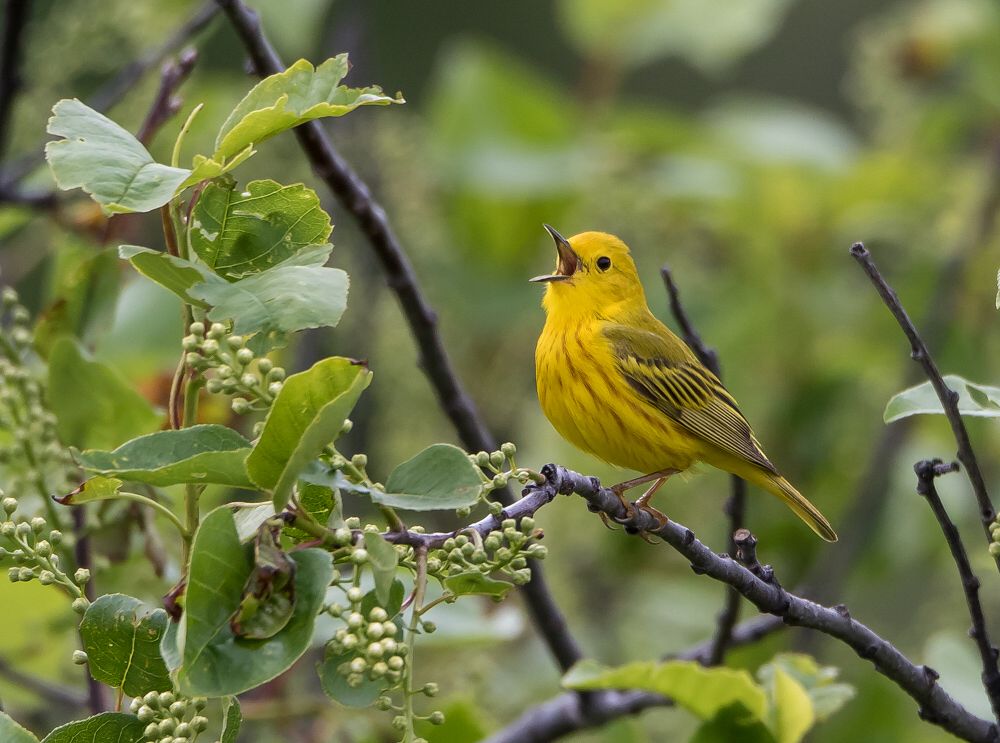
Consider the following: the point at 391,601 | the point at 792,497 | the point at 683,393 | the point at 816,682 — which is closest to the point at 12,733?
the point at 391,601

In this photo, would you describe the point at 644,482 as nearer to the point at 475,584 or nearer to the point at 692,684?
the point at 692,684

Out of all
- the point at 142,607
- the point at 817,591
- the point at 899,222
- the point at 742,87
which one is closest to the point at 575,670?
the point at 142,607

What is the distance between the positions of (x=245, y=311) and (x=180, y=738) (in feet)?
1.40

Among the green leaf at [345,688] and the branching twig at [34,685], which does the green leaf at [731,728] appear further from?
the branching twig at [34,685]

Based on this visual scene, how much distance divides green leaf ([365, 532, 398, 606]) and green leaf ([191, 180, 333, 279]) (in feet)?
1.21

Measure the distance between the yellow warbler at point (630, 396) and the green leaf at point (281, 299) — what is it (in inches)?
57.0

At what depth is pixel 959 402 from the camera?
60.6 inches

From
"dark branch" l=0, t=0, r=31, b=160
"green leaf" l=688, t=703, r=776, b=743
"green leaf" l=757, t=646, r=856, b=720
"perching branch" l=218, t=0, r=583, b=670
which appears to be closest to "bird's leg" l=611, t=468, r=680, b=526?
"perching branch" l=218, t=0, r=583, b=670

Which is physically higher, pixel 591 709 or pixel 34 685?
pixel 591 709

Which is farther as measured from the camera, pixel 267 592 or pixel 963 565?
pixel 963 565

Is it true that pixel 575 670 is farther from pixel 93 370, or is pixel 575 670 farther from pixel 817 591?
pixel 817 591

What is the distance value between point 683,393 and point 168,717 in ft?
6.34

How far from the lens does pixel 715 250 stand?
4.61 metres

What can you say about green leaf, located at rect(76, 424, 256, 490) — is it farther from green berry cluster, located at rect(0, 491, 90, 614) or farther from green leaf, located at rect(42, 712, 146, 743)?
green leaf, located at rect(42, 712, 146, 743)
